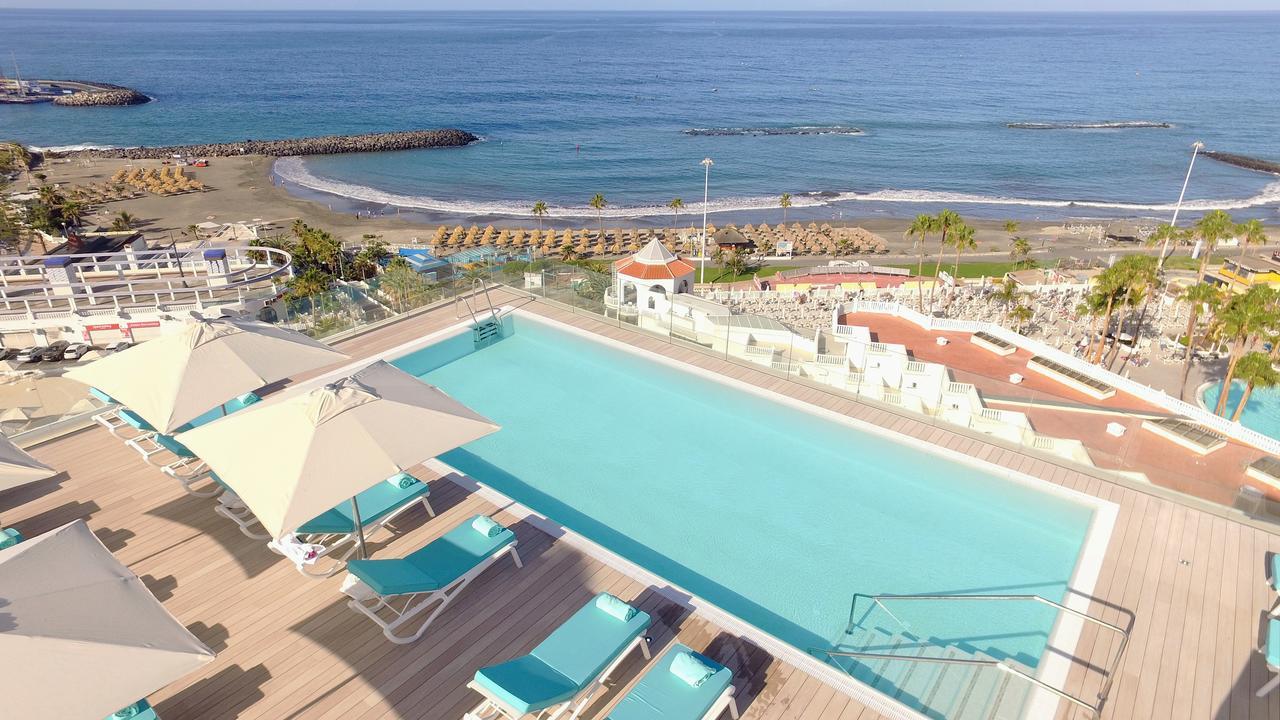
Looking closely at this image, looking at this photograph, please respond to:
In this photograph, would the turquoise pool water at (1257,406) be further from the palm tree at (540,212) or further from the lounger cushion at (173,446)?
the palm tree at (540,212)

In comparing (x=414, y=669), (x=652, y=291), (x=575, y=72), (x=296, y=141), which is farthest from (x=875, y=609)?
(x=575, y=72)

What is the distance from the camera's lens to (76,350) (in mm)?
21938

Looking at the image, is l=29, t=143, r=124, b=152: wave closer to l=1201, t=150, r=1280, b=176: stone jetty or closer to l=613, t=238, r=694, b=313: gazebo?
l=613, t=238, r=694, b=313: gazebo

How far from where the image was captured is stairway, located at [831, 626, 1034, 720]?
18.8 feet

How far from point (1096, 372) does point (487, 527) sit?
58.2 feet

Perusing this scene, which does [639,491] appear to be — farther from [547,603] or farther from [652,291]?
[652,291]

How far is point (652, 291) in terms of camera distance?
70.9 ft

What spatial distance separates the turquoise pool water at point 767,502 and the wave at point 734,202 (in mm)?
39501

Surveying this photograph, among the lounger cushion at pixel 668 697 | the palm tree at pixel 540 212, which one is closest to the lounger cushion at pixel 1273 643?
the lounger cushion at pixel 668 697

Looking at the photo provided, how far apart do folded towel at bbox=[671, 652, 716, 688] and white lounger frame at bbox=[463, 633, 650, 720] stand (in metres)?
0.22

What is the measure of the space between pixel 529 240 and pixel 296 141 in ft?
143

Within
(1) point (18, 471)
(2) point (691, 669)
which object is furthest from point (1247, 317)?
(1) point (18, 471)

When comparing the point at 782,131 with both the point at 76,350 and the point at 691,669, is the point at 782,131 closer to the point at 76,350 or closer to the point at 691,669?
the point at 76,350

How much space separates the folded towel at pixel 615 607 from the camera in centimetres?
616
